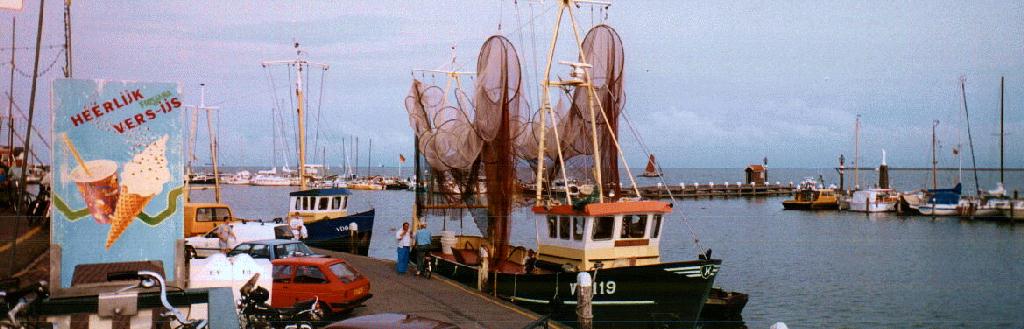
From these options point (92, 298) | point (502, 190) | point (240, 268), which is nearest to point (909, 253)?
point (502, 190)

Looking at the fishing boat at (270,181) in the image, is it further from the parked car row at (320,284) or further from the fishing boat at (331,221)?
the parked car row at (320,284)

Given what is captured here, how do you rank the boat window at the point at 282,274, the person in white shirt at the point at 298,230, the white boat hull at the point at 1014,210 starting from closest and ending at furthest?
the boat window at the point at 282,274
the person in white shirt at the point at 298,230
the white boat hull at the point at 1014,210

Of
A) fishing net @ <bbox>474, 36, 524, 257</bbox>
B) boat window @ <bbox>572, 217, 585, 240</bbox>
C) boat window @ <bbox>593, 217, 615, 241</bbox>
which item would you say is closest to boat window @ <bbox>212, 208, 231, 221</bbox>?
fishing net @ <bbox>474, 36, 524, 257</bbox>

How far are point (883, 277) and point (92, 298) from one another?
4221 cm

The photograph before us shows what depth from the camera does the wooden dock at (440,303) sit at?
15.4 m

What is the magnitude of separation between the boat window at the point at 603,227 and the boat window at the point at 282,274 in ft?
23.7

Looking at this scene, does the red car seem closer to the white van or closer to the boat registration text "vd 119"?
the boat registration text "vd 119"

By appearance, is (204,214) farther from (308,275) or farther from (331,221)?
(308,275)

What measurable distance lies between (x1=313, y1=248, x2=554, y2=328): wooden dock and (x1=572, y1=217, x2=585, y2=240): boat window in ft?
8.10

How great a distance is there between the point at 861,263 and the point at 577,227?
34177mm

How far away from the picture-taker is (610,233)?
63.2ft

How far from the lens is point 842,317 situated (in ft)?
98.0

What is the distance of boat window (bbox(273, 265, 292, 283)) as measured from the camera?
653 inches

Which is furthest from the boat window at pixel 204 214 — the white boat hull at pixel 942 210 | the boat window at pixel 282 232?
the white boat hull at pixel 942 210
